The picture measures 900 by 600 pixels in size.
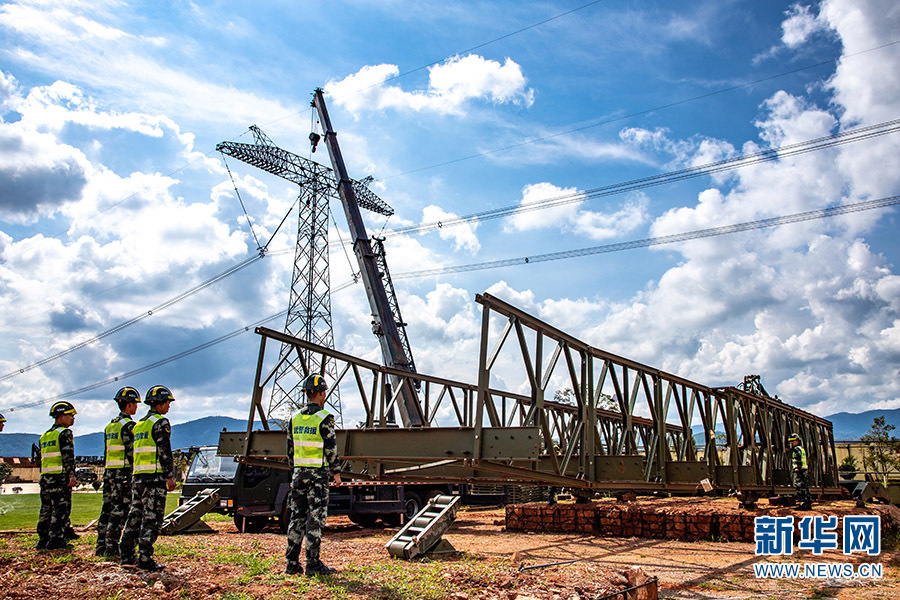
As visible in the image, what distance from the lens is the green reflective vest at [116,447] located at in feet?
31.2

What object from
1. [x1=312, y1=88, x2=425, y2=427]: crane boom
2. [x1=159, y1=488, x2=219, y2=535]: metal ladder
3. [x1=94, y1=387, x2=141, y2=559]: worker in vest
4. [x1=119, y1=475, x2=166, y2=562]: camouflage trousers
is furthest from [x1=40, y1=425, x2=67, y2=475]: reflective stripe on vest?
[x1=312, y1=88, x2=425, y2=427]: crane boom

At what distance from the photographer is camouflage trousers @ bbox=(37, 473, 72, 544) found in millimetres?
9594

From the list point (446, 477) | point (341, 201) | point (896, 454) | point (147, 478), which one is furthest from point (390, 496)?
point (896, 454)

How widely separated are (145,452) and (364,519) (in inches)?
368

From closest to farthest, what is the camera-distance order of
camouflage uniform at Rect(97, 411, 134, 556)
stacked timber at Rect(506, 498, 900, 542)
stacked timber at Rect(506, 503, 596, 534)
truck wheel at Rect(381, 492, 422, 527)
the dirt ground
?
the dirt ground < camouflage uniform at Rect(97, 411, 134, 556) < stacked timber at Rect(506, 498, 900, 542) < stacked timber at Rect(506, 503, 596, 534) < truck wheel at Rect(381, 492, 422, 527)

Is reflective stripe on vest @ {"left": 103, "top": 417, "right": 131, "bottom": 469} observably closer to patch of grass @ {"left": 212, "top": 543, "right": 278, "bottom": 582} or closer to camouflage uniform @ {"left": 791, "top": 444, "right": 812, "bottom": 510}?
patch of grass @ {"left": 212, "top": 543, "right": 278, "bottom": 582}

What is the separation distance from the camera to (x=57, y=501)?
9719mm

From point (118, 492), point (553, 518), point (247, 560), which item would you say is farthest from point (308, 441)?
point (553, 518)

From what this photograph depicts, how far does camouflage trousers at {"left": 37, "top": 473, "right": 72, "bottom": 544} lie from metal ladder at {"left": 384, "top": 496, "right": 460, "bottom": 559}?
15.6 ft

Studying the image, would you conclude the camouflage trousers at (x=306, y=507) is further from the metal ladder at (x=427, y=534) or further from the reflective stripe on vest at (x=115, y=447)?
the reflective stripe on vest at (x=115, y=447)

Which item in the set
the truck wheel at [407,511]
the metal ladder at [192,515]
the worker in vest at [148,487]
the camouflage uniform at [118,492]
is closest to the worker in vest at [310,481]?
the worker in vest at [148,487]

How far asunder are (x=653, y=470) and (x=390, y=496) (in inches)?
252

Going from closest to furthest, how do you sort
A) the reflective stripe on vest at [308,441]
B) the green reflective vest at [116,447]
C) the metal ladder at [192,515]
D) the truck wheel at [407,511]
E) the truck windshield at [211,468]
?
the reflective stripe on vest at [308,441]
the green reflective vest at [116,447]
the metal ladder at [192,515]
the truck windshield at [211,468]
the truck wheel at [407,511]

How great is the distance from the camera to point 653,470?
13.7 m
